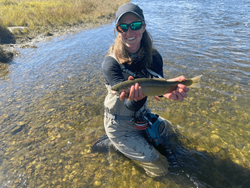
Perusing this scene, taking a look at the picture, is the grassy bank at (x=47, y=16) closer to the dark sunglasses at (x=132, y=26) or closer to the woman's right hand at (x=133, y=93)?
the dark sunglasses at (x=132, y=26)

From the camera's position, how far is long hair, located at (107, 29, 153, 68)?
3.20 m

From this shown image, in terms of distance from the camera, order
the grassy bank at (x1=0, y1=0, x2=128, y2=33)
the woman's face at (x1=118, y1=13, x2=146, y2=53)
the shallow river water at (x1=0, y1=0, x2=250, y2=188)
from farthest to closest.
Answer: the grassy bank at (x1=0, y1=0, x2=128, y2=33) < the shallow river water at (x1=0, y1=0, x2=250, y2=188) < the woman's face at (x1=118, y1=13, x2=146, y2=53)

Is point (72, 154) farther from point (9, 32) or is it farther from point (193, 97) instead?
point (9, 32)

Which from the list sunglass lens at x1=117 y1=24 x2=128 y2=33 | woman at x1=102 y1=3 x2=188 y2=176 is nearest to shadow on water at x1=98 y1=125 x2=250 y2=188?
woman at x1=102 y1=3 x2=188 y2=176

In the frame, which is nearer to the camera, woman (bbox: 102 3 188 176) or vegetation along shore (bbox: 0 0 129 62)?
woman (bbox: 102 3 188 176)

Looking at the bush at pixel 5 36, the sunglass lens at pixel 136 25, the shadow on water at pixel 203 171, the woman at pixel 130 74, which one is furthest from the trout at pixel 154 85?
the bush at pixel 5 36

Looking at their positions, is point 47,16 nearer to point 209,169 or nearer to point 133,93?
point 133,93

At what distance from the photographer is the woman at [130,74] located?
120 inches

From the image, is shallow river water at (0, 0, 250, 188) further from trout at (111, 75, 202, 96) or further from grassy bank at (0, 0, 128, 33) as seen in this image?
grassy bank at (0, 0, 128, 33)

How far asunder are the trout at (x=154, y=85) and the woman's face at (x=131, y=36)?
98 cm

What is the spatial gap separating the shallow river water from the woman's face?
9.42 feet

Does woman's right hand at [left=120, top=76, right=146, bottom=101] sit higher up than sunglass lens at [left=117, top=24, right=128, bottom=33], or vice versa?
sunglass lens at [left=117, top=24, right=128, bottom=33]

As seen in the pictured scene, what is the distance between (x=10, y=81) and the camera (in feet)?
27.5

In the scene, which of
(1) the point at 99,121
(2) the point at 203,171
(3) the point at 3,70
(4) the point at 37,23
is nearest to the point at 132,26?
(1) the point at 99,121
